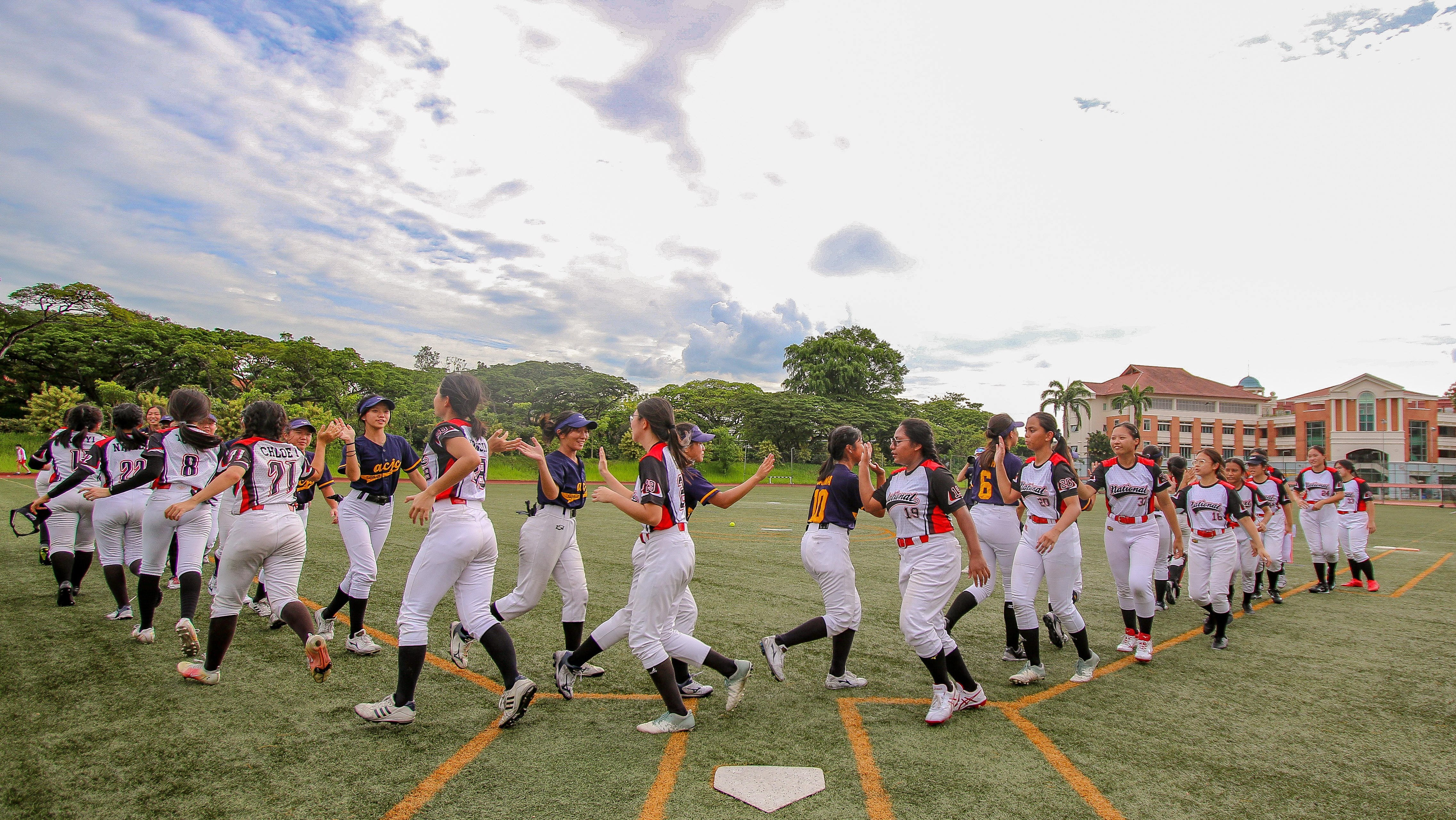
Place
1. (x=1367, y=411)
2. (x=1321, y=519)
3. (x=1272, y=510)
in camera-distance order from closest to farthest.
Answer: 1. (x=1272, y=510)
2. (x=1321, y=519)
3. (x=1367, y=411)

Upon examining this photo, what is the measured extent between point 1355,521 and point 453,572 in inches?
477

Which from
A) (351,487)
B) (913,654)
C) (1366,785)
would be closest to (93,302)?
(351,487)

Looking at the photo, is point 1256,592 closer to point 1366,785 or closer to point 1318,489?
point 1318,489

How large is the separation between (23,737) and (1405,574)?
55.5 feet

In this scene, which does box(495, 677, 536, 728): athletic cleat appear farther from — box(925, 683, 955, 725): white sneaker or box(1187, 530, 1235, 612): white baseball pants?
box(1187, 530, 1235, 612): white baseball pants

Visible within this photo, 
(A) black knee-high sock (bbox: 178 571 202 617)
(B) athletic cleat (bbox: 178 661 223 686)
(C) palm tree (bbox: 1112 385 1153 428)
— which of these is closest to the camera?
(B) athletic cleat (bbox: 178 661 223 686)

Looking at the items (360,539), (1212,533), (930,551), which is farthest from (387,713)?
(1212,533)

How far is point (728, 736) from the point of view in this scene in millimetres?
3973

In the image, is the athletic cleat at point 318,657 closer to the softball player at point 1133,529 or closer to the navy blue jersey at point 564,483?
the navy blue jersey at point 564,483

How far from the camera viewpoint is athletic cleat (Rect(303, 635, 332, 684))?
391cm

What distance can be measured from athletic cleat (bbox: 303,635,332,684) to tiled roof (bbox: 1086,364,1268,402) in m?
76.3

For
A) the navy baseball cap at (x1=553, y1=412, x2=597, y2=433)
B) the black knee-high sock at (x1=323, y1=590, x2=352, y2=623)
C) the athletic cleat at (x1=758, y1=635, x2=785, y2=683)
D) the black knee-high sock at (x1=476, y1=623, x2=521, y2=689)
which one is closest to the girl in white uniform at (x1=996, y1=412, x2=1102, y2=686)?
the athletic cleat at (x1=758, y1=635, x2=785, y2=683)

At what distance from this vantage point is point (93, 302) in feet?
145

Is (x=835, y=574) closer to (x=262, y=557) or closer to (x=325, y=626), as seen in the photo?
(x=262, y=557)
